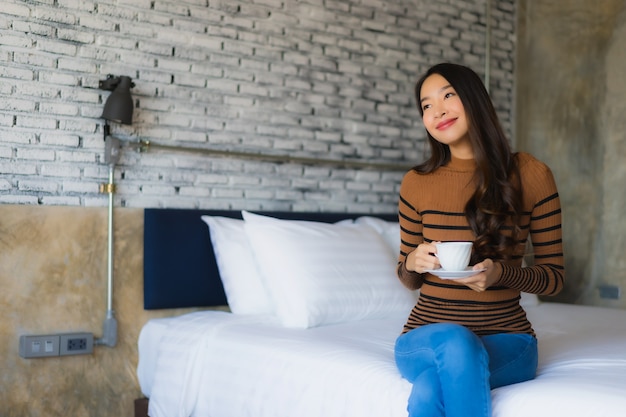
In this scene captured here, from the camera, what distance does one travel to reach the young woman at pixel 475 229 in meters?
2.04

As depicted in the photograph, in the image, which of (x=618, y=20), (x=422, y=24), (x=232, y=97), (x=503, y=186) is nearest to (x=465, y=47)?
(x=422, y=24)

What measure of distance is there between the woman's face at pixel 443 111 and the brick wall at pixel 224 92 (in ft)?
5.57

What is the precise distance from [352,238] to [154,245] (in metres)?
0.92

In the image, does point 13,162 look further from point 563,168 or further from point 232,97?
point 563,168


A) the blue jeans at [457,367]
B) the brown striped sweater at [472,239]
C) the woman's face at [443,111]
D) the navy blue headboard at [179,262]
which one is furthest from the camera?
the navy blue headboard at [179,262]

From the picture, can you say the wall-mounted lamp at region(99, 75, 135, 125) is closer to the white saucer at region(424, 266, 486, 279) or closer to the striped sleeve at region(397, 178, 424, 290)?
the striped sleeve at region(397, 178, 424, 290)

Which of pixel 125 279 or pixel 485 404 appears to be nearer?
pixel 485 404

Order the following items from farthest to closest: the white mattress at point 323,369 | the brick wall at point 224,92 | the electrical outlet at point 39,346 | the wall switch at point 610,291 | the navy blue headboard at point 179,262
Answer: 1. the wall switch at point 610,291
2. the navy blue headboard at point 179,262
3. the brick wall at point 224,92
4. the electrical outlet at point 39,346
5. the white mattress at point 323,369

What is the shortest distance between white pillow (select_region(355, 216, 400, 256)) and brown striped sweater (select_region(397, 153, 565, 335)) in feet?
5.17

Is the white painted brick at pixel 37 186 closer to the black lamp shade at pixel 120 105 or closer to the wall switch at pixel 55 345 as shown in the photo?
the black lamp shade at pixel 120 105

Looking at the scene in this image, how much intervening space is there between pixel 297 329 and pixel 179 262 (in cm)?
76

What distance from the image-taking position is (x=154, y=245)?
3486mm

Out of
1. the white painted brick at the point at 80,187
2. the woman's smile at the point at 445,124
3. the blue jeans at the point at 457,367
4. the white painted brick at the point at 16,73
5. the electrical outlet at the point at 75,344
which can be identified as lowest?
the electrical outlet at the point at 75,344

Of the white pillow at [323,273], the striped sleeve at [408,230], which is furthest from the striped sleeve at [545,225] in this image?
the white pillow at [323,273]
